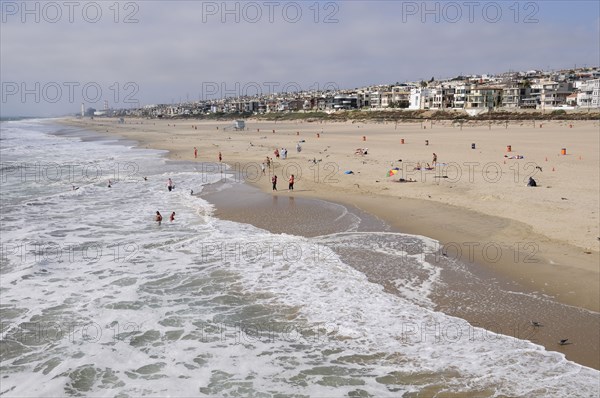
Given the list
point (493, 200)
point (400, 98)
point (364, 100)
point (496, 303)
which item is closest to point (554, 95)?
point (400, 98)

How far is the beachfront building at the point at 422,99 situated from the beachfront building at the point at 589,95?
3162cm

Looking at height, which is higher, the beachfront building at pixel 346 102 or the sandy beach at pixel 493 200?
the beachfront building at pixel 346 102

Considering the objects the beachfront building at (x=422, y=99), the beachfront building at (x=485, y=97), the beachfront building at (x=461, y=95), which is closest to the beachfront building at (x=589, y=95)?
the beachfront building at (x=485, y=97)

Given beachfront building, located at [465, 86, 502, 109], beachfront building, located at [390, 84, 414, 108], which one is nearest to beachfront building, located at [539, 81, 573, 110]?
beachfront building, located at [465, 86, 502, 109]

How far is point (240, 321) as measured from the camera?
9.93 metres

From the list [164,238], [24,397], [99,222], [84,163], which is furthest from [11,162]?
[24,397]

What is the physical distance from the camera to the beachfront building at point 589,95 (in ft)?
278

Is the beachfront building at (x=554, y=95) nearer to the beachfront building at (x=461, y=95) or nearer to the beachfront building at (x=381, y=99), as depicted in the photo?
the beachfront building at (x=461, y=95)

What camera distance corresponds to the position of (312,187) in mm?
24688

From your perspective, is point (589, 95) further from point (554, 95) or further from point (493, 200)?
point (493, 200)

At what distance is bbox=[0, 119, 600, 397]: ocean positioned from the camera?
25.3ft

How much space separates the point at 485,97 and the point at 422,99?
647 inches

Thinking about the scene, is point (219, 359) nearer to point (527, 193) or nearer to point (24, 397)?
point (24, 397)

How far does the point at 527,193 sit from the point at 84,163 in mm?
34217
